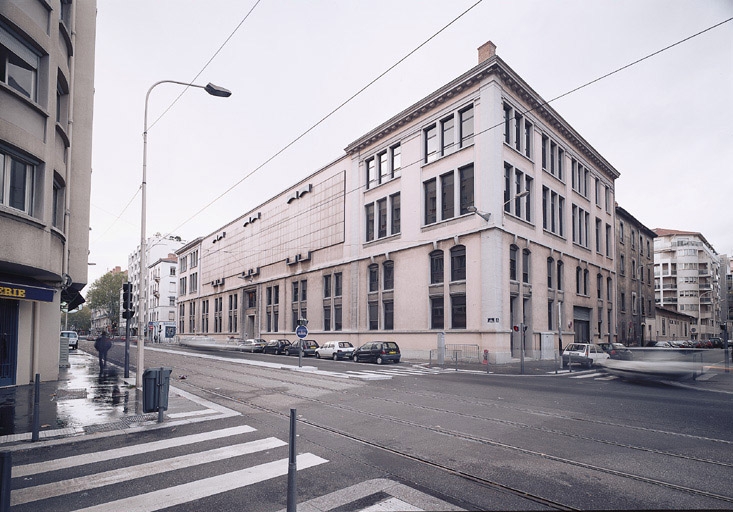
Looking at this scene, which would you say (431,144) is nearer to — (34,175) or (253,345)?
(34,175)

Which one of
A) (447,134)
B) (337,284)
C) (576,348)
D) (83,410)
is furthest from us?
(337,284)

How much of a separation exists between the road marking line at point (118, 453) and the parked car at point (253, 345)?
38.1 metres

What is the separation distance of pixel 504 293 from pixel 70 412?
2450cm

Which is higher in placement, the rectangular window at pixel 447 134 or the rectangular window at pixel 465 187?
the rectangular window at pixel 447 134

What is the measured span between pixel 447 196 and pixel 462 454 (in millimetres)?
27115

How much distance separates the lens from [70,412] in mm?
10859

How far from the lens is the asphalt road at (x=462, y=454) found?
530cm

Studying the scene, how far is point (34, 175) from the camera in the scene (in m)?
13.7

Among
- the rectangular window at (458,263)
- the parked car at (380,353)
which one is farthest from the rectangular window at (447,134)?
the parked car at (380,353)

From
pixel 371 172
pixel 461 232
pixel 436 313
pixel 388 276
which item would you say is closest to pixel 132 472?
pixel 461 232

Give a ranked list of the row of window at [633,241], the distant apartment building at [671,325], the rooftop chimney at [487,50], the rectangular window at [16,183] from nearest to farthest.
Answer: the rectangular window at [16,183] < the rooftop chimney at [487,50] < the row of window at [633,241] < the distant apartment building at [671,325]

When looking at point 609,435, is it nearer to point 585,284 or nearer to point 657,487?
point 657,487

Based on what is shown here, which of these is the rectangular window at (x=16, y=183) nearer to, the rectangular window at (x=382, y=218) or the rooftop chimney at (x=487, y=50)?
the rectangular window at (x=382, y=218)

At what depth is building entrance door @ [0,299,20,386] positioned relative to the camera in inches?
608
